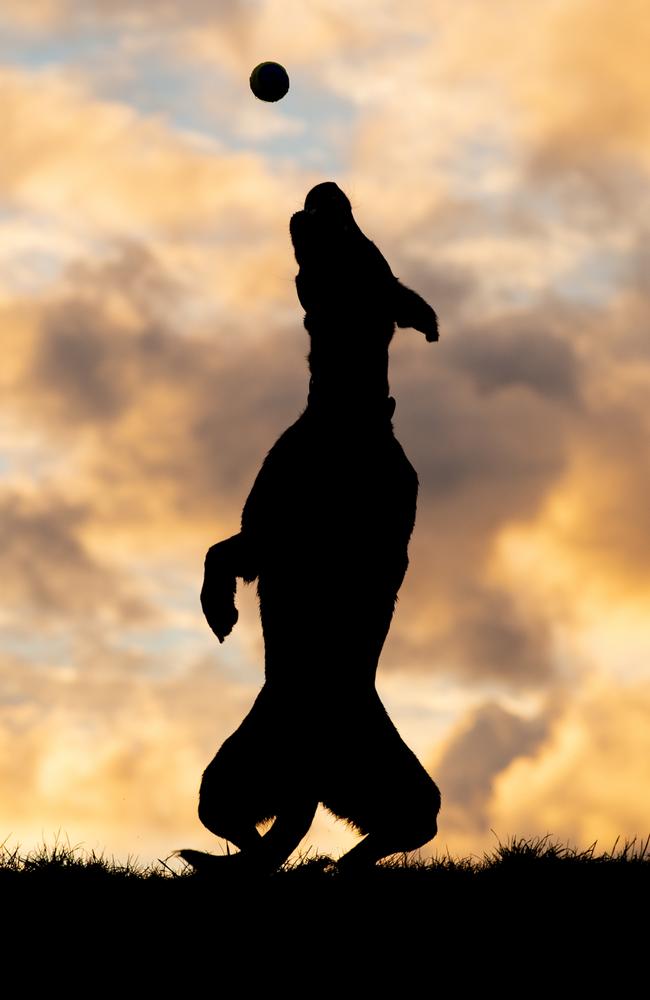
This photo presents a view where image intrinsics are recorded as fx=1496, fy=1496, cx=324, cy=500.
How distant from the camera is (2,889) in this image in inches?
272

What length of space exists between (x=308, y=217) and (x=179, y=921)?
3391mm

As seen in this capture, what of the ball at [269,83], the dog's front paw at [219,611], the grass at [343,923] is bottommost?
the grass at [343,923]

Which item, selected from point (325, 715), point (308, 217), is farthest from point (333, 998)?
point (308, 217)

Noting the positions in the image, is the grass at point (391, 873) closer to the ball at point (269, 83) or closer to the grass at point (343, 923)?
the grass at point (343, 923)

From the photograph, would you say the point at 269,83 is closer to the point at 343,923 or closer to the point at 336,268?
the point at 336,268

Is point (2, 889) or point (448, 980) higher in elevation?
point (2, 889)

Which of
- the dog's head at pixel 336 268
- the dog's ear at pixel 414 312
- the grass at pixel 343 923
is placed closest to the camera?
the grass at pixel 343 923

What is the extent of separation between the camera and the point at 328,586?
7234mm

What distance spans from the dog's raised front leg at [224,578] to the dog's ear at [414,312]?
4.47 ft

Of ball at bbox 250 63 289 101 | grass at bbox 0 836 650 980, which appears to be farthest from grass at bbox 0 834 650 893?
ball at bbox 250 63 289 101

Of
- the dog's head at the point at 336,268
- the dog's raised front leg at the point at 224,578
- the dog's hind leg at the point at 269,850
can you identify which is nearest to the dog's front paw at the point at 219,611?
the dog's raised front leg at the point at 224,578

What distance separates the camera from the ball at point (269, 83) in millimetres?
8305

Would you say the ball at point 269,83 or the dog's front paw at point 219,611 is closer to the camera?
the dog's front paw at point 219,611

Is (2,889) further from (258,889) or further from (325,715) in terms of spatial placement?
(325,715)
